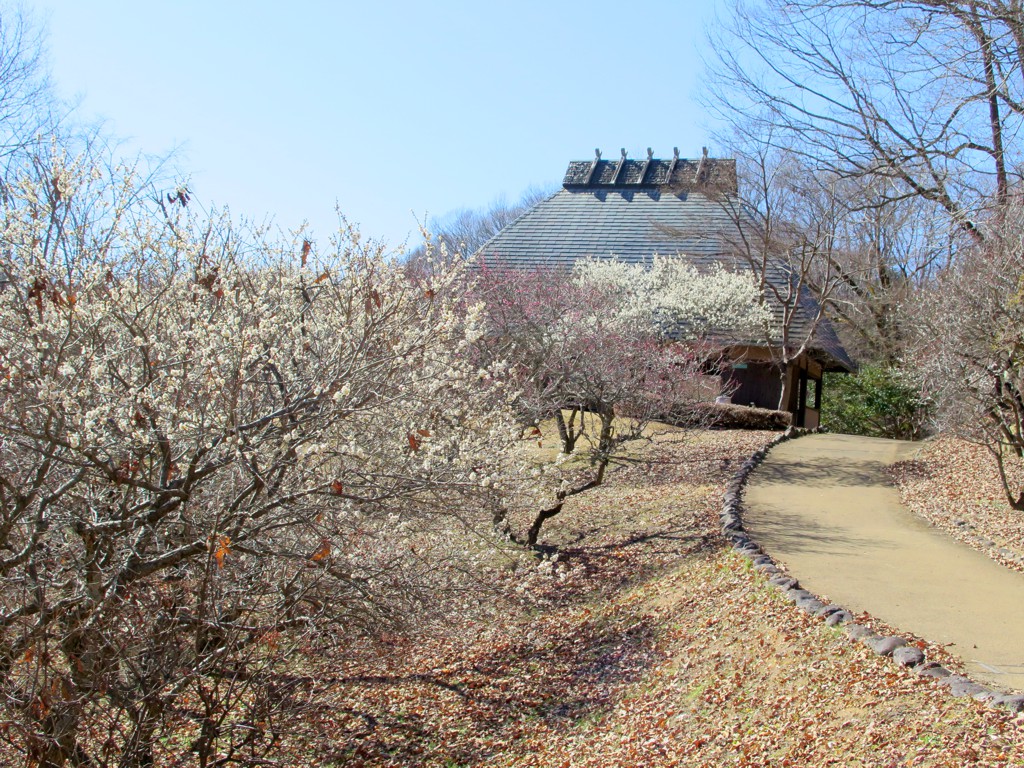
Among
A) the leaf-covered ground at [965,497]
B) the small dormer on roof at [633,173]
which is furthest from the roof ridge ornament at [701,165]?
the leaf-covered ground at [965,497]

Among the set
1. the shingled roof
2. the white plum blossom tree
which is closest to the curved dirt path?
the white plum blossom tree

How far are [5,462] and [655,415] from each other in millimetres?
9327

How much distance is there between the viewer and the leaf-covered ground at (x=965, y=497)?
369 inches

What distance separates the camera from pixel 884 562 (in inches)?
339

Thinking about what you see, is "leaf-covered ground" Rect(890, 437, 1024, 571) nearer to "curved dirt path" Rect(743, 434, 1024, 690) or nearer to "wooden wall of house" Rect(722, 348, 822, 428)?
"curved dirt path" Rect(743, 434, 1024, 690)

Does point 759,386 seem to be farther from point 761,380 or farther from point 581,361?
point 581,361

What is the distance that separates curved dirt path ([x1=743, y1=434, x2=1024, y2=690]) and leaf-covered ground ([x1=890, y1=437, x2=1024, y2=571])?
20 centimetres

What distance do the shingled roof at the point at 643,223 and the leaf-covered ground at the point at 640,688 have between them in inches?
512

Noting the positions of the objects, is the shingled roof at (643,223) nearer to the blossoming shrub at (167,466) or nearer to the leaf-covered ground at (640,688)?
the leaf-covered ground at (640,688)

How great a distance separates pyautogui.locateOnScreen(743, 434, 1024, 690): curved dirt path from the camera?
6387mm

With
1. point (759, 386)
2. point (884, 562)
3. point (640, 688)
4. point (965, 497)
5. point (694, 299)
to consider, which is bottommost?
point (640, 688)

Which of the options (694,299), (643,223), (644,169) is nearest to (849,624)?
(694,299)

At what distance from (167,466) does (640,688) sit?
4212mm

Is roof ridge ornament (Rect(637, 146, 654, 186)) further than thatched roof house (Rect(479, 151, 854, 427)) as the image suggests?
Yes
